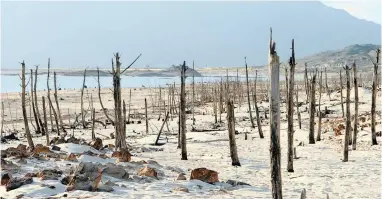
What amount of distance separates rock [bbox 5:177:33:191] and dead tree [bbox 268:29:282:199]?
5.57 metres

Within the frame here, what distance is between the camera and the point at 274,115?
9.15 m

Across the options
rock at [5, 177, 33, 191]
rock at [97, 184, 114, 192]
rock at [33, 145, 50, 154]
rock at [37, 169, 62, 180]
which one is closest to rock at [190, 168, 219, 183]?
rock at [97, 184, 114, 192]

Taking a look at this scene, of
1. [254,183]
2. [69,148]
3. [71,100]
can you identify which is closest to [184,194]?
[254,183]

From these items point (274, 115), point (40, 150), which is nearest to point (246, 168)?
point (40, 150)

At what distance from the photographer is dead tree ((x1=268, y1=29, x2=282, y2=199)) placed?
28.9 ft

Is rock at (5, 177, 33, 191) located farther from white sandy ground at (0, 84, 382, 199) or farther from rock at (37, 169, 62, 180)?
rock at (37, 169, 62, 180)

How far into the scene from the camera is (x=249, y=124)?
33.1m

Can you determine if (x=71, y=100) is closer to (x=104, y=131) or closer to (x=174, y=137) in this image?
Answer: (x=104, y=131)

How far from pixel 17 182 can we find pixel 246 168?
8232 millimetres

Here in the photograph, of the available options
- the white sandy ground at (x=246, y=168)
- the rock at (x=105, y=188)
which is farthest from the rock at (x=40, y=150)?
the rock at (x=105, y=188)

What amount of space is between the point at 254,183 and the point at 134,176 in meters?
3.60

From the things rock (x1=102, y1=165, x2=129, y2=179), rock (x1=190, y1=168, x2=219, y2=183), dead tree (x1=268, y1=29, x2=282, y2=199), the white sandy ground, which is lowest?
the white sandy ground

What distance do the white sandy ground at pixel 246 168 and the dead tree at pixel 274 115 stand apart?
6.56 feet

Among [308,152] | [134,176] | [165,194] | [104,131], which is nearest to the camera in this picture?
[165,194]
